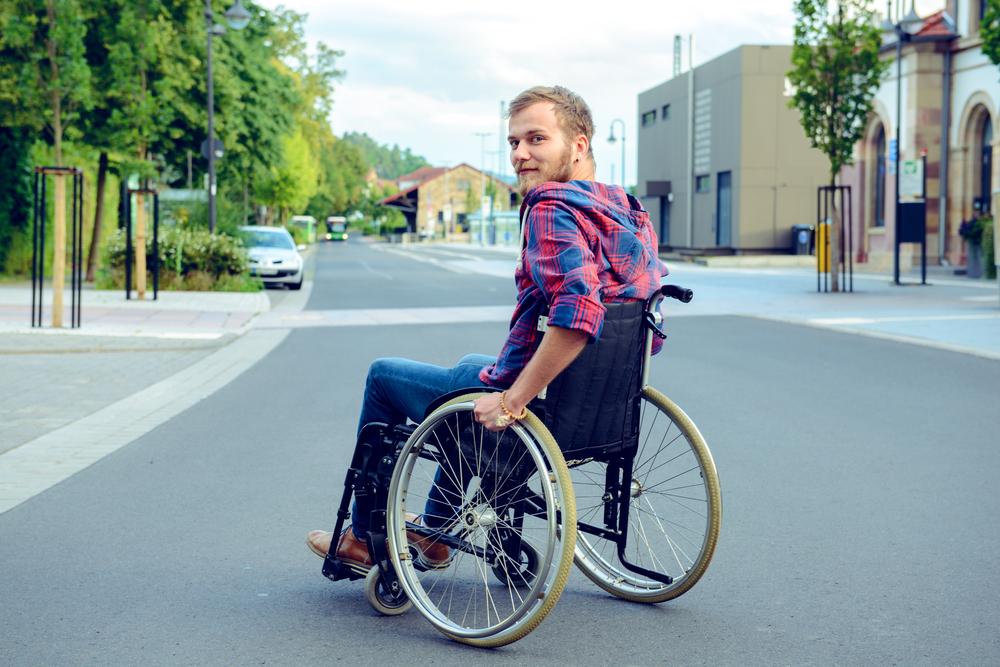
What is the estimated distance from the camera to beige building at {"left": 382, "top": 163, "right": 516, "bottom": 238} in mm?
137250

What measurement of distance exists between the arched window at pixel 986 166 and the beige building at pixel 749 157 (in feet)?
53.6

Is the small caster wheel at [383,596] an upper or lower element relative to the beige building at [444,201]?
lower

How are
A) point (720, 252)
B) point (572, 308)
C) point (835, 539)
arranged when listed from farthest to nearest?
1. point (720, 252)
2. point (835, 539)
3. point (572, 308)

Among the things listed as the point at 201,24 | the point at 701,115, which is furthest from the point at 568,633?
the point at 701,115

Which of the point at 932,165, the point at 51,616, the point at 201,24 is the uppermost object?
the point at 201,24

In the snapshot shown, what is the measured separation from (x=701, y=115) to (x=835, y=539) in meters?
49.9

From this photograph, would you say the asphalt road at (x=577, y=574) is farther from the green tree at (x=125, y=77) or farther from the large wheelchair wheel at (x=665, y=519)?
the green tree at (x=125, y=77)

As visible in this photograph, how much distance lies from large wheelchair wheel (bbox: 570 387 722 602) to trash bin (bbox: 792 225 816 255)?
4318 centimetres

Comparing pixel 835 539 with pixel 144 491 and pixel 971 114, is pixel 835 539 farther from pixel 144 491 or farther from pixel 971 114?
pixel 971 114

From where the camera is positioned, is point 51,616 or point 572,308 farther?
point 51,616

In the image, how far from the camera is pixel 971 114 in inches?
1242

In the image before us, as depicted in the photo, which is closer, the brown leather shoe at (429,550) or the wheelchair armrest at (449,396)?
the wheelchair armrest at (449,396)

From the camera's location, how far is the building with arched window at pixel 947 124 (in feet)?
103

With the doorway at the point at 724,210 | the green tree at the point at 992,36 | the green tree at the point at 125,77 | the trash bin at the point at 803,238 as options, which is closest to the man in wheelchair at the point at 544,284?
the green tree at the point at 992,36
